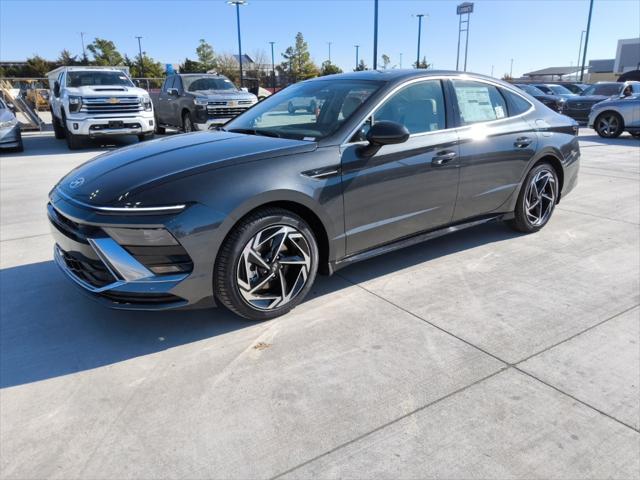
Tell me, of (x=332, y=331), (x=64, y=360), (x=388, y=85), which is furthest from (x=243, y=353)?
(x=388, y=85)

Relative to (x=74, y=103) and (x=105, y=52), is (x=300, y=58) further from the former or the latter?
(x=74, y=103)

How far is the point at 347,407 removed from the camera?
244 cm

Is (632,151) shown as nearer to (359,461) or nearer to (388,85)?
(388,85)

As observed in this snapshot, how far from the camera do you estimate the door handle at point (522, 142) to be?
459 centimetres

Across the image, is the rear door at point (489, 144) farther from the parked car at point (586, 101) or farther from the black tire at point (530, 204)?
the parked car at point (586, 101)

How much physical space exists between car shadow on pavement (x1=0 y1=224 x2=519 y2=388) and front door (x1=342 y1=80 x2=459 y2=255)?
0.51 meters

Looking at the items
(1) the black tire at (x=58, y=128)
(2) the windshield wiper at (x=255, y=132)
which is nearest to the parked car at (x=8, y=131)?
(1) the black tire at (x=58, y=128)

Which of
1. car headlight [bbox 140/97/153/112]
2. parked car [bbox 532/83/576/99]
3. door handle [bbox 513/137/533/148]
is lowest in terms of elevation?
door handle [bbox 513/137/533/148]

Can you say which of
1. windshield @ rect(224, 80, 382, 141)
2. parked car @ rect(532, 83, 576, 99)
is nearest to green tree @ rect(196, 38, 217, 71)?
parked car @ rect(532, 83, 576, 99)

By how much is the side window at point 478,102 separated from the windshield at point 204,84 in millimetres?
10504

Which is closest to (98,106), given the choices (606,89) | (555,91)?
(606,89)

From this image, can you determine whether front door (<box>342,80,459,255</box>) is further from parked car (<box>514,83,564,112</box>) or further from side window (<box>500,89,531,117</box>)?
parked car (<box>514,83,564,112</box>)

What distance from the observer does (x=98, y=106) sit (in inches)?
467

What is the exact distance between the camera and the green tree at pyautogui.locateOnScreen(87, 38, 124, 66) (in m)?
61.5
